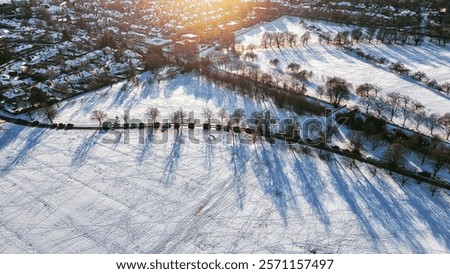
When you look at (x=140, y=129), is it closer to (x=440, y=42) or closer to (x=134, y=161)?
(x=134, y=161)

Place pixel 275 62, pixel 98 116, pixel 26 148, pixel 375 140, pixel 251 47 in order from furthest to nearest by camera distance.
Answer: pixel 251 47, pixel 275 62, pixel 98 116, pixel 26 148, pixel 375 140

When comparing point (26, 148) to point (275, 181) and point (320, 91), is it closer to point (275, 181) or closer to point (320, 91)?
point (275, 181)

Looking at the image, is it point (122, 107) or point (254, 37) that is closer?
point (122, 107)

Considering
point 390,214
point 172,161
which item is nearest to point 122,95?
point 172,161

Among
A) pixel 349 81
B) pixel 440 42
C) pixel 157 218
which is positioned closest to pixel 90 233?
pixel 157 218

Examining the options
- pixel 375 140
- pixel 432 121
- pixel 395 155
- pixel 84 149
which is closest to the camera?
pixel 395 155

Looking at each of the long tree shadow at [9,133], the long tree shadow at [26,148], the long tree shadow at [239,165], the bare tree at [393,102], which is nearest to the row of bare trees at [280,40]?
the bare tree at [393,102]
